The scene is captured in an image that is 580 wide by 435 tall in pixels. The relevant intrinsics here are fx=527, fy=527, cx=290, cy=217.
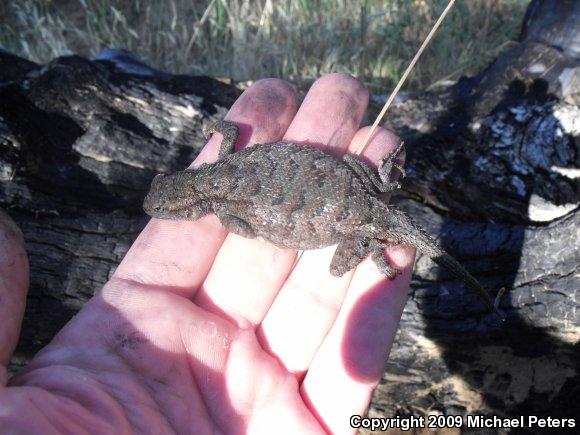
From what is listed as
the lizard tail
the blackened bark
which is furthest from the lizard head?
the lizard tail

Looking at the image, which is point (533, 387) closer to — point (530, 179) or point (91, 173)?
point (530, 179)

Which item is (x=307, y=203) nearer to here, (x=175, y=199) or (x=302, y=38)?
(x=175, y=199)

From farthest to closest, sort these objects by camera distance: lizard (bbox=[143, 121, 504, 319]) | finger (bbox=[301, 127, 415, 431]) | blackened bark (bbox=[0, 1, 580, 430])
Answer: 1. lizard (bbox=[143, 121, 504, 319])
2. blackened bark (bbox=[0, 1, 580, 430])
3. finger (bbox=[301, 127, 415, 431])

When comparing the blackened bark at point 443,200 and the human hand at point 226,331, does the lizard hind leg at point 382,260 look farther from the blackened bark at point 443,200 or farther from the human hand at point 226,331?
the blackened bark at point 443,200

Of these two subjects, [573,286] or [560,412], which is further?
[560,412]

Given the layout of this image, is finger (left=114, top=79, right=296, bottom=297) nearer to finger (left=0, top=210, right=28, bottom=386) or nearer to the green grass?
finger (left=0, top=210, right=28, bottom=386)

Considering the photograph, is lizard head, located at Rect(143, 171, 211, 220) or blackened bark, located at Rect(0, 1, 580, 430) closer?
blackened bark, located at Rect(0, 1, 580, 430)

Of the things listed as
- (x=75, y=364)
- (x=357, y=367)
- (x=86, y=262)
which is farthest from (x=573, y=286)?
(x=86, y=262)
